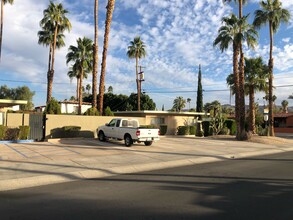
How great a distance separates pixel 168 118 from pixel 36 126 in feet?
58.7

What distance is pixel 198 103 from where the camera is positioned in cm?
6519

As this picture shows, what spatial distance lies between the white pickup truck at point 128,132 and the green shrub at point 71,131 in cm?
235

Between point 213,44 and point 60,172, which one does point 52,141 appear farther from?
point 213,44

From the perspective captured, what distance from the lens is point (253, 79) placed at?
32.2m

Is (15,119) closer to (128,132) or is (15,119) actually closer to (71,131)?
(71,131)

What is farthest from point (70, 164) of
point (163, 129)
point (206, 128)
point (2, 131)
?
point (206, 128)

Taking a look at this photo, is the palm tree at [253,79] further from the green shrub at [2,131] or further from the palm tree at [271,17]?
the green shrub at [2,131]

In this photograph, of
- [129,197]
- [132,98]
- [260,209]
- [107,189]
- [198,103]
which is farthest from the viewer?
[198,103]

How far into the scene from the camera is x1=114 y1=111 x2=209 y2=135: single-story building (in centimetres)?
3497

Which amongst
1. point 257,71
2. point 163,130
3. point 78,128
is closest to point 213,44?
point 257,71

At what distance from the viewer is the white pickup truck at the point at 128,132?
1902 centimetres

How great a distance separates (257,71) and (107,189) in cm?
2807

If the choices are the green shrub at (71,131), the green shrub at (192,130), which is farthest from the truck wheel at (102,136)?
the green shrub at (192,130)

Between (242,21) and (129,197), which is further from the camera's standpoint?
(242,21)
